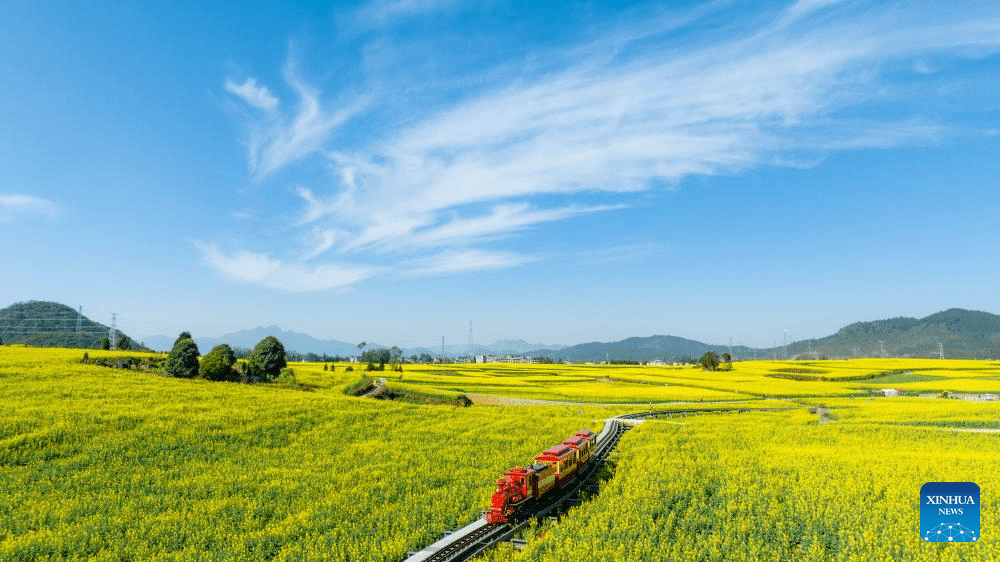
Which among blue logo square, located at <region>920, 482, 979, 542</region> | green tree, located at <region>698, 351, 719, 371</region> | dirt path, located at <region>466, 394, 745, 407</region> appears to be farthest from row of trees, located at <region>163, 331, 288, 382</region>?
green tree, located at <region>698, 351, 719, 371</region>

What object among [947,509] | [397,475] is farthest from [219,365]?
[947,509]

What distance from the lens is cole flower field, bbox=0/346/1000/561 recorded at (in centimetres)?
2088

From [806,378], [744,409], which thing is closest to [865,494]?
[744,409]

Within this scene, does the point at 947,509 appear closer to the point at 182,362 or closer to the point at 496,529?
the point at 496,529

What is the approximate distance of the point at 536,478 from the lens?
A: 24875 mm

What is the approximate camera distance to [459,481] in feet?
99.6

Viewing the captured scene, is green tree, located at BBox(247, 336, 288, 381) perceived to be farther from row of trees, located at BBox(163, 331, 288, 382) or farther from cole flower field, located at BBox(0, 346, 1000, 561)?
cole flower field, located at BBox(0, 346, 1000, 561)

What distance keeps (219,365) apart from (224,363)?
113cm

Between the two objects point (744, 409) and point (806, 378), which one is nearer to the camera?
point (744, 409)

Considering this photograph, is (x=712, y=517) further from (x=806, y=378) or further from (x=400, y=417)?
(x=806, y=378)

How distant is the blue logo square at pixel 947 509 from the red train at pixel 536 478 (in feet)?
51.3

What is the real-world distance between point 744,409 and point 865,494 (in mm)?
46703

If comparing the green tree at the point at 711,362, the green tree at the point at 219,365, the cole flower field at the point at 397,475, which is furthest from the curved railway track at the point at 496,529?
the green tree at the point at 711,362

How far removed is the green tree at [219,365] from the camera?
69125 mm
